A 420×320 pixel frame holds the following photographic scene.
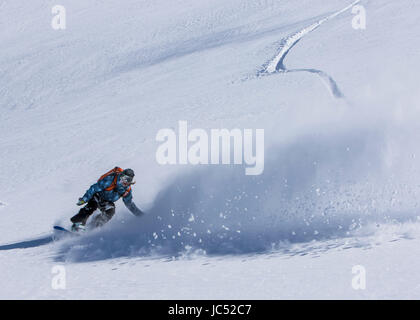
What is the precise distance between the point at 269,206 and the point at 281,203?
0.18m

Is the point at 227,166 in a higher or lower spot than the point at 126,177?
higher

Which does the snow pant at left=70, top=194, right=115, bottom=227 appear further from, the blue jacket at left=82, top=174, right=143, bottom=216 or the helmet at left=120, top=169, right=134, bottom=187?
the helmet at left=120, top=169, right=134, bottom=187

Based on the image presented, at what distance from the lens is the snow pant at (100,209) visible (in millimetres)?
8617

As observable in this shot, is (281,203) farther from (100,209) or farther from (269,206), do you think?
(100,209)

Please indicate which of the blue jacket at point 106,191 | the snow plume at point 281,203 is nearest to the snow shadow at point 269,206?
the snow plume at point 281,203

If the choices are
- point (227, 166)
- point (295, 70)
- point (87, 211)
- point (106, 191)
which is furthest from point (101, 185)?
point (295, 70)

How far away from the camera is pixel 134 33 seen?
85.9ft

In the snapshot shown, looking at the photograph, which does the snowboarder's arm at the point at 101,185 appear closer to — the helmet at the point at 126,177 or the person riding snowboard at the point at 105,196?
the person riding snowboard at the point at 105,196

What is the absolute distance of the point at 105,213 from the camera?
866 centimetres

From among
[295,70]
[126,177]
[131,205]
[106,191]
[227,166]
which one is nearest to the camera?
[126,177]

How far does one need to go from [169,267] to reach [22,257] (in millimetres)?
2242

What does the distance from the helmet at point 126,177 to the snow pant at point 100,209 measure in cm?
37
